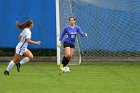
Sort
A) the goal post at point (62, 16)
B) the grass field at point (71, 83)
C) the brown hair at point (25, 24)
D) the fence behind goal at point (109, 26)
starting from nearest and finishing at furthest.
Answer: the grass field at point (71, 83) → the brown hair at point (25, 24) → the fence behind goal at point (109, 26) → the goal post at point (62, 16)

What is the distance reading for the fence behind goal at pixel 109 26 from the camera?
20094mm

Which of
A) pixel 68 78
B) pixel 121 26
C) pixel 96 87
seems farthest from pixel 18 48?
pixel 121 26

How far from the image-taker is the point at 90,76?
15836 millimetres

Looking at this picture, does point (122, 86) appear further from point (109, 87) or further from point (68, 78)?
point (68, 78)

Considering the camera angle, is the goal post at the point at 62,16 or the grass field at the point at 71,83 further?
the goal post at the point at 62,16

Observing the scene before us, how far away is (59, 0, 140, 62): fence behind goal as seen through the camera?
791 inches

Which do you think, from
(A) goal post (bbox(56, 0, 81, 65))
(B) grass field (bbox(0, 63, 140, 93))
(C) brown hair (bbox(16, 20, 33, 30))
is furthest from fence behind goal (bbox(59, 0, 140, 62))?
(C) brown hair (bbox(16, 20, 33, 30))

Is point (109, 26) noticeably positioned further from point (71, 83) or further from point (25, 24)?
point (71, 83)

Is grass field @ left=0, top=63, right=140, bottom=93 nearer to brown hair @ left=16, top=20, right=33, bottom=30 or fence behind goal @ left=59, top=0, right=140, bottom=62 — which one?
brown hair @ left=16, top=20, right=33, bottom=30

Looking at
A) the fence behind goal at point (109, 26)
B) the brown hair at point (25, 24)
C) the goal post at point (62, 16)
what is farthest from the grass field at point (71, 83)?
the goal post at point (62, 16)

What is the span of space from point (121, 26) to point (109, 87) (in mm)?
7905

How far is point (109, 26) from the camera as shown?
799 inches

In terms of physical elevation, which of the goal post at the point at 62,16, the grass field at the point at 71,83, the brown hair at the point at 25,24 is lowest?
the grass field at the point at 71,83

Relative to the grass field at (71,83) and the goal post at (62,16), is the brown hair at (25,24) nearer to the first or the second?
the grass field at (71,83)
